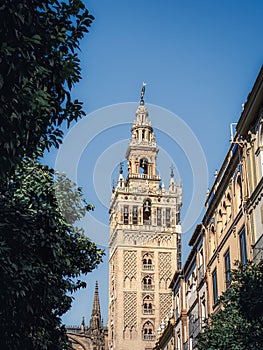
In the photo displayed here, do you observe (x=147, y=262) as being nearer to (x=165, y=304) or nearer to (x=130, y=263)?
(x=130, y=263)

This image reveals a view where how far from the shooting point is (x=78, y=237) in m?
22.2

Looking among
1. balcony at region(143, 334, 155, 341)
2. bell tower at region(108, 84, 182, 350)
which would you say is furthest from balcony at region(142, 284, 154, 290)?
balcony at region(143, 334, 155, 341)

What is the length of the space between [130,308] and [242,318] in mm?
66540

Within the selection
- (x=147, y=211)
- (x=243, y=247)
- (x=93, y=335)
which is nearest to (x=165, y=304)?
(x=147, y=211)

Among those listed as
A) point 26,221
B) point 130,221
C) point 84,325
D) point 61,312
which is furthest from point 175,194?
point 26,221

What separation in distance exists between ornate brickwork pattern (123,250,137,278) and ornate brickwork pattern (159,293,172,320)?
4.91 metres

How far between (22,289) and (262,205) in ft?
40.2

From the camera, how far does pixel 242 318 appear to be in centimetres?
1798

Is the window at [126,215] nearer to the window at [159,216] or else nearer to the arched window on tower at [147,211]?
the arched window on tower at [147,211]

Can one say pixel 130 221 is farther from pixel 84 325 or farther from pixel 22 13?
pixel 22 13

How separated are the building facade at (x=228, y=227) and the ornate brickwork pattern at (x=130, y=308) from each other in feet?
123

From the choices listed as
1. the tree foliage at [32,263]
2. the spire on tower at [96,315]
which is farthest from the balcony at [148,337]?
the tree foliage at [32,263]

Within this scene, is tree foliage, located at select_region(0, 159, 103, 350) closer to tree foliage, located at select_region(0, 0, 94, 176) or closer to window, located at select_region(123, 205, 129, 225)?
tree foliage, located at select_region(0, 0, 94, 176)

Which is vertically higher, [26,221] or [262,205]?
[262,205]
